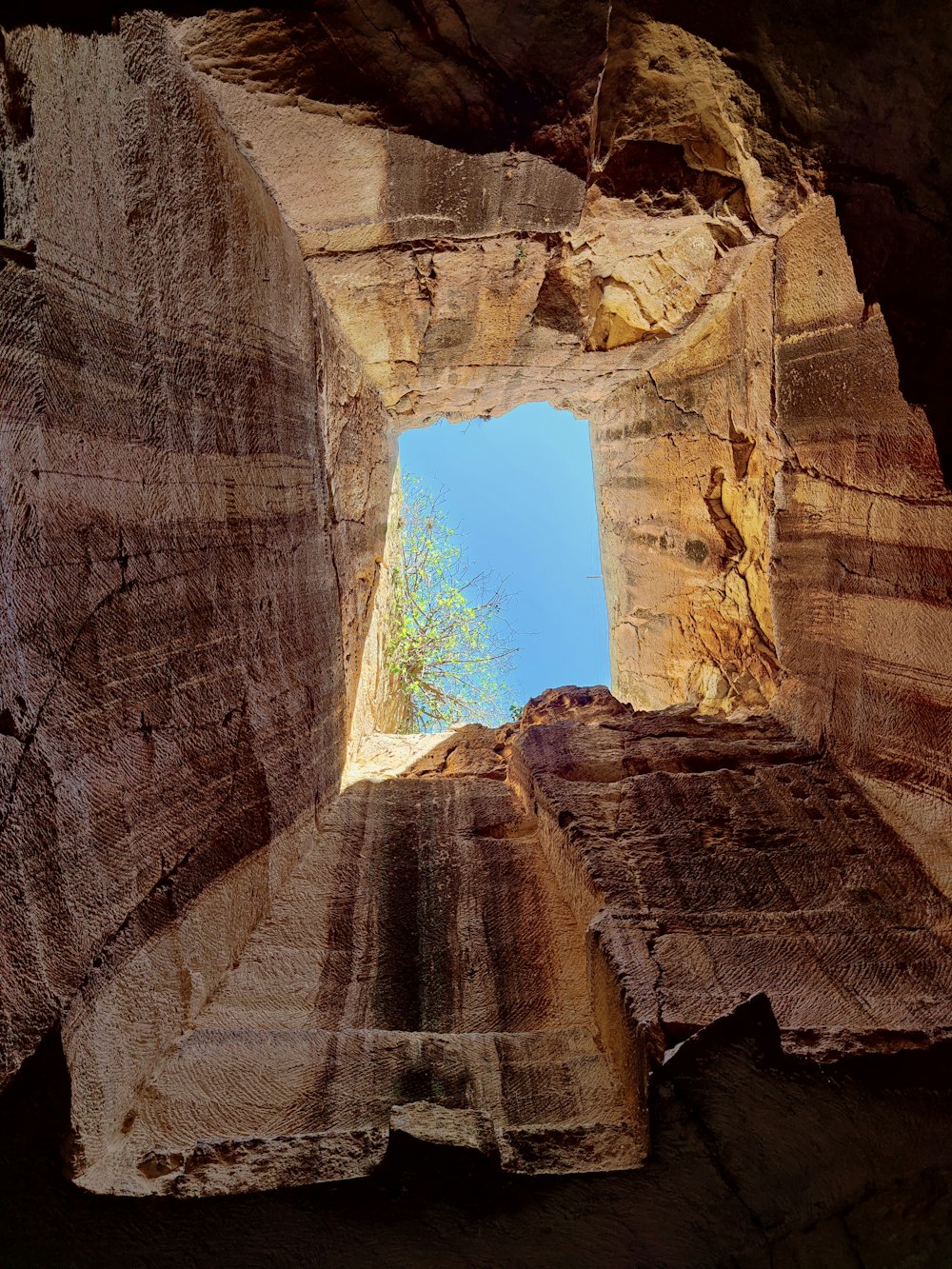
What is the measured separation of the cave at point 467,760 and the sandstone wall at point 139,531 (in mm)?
14

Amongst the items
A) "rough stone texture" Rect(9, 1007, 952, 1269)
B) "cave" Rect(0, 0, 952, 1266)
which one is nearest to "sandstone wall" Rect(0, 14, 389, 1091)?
"cave" Rect(0, 0, 952, 1266)

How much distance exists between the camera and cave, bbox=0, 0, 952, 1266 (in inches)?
69.7

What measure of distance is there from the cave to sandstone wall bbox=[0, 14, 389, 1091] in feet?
0.04

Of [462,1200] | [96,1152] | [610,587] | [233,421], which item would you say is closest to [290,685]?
[233,421]

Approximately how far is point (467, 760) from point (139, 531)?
2.34 m

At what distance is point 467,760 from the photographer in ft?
13.1

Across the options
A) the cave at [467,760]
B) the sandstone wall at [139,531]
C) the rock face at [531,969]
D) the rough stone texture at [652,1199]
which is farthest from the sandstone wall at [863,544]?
the sandstone wall at [139,531]

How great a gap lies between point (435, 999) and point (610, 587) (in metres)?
3.69

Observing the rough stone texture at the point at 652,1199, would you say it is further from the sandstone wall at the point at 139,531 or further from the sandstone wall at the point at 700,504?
the sandstone wall at the point at 700,504

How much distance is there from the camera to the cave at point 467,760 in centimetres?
177

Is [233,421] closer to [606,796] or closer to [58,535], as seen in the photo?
[58,535]

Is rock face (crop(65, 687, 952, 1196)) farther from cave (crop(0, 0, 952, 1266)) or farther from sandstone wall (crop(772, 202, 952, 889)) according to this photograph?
sandstone wall (crop(772, 202, 952, 889))

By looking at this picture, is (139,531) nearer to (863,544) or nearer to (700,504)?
(863,544)

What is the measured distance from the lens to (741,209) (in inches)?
116
